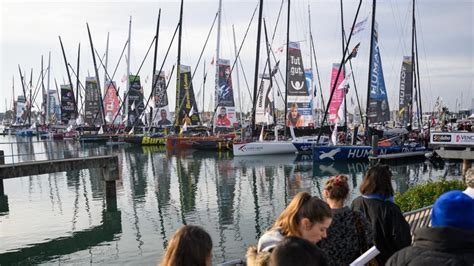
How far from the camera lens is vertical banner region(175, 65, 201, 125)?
52812 mm

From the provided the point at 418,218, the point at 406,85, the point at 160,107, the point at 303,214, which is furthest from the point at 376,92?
the point at 303,214

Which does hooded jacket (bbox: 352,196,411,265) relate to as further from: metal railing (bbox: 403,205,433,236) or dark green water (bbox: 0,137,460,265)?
dark green water (bbox: 0,137,460,265)

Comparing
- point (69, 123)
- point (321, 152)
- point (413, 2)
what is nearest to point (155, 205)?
point (321, 152)

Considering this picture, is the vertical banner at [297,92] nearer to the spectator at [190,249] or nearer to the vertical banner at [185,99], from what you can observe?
the vertical banner at [185,99]

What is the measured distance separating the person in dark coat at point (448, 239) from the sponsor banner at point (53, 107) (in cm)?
9815

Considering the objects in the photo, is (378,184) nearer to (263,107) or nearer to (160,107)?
(263,107)

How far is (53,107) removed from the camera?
321 feet

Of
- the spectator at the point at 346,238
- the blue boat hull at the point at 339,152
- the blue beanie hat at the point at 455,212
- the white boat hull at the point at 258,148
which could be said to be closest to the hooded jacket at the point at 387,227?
the spectator at the point at 346,238

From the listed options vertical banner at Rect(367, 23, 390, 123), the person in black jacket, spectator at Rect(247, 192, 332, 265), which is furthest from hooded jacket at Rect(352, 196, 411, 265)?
vertical banner at Rect(367, 23, 390, 123)

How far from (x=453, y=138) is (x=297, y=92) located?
19.3 meters

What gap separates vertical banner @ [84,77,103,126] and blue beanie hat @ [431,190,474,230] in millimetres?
70531

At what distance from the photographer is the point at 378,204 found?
4395 mm

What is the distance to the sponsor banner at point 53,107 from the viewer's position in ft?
313

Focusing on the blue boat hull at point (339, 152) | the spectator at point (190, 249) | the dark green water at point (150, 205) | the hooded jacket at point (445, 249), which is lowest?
the dark green water at point (150, 205)
